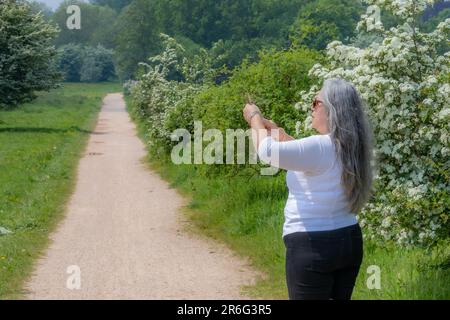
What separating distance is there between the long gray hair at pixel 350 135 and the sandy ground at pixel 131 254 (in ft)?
12.6

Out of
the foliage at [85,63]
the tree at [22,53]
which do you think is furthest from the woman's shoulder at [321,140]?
the foliage at [85,63]

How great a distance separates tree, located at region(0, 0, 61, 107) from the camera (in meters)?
29.3

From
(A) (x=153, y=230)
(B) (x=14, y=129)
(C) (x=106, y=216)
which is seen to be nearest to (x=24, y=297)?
(A) (x=153, y=230)

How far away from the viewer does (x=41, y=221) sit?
11.8m

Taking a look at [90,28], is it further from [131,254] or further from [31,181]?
[131,254]

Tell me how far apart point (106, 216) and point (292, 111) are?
3.43 meters

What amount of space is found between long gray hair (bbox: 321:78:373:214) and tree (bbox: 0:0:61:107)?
26.5 metres

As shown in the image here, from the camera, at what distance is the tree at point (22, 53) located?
29281 millimetres

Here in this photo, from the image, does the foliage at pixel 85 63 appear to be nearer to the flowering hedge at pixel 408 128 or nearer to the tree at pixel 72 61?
the tree at pixel 72 61

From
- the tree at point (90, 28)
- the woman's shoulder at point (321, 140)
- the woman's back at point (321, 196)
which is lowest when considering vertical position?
the woman's back at point (321, 196)

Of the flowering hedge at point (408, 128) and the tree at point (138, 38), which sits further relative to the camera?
the tree at point (138, 38)

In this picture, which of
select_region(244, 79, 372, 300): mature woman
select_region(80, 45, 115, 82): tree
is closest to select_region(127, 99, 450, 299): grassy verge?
select_region(244, 79, 372, 300): mature woman

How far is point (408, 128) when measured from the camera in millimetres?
6637

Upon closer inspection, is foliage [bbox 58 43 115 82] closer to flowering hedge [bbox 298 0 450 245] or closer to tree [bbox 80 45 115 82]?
tree [bbox 80 45 115 82]
